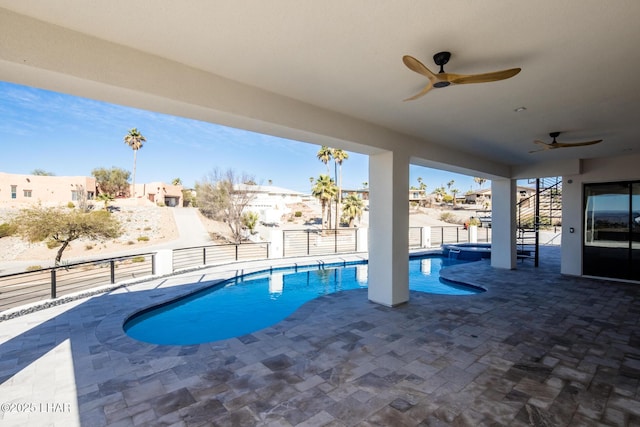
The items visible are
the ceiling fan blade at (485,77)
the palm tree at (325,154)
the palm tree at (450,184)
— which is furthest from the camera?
the palm tree at (450,184)

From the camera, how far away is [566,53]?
7.40ft

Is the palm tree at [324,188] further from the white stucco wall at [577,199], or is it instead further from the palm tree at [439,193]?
the palm tree at [439,193]

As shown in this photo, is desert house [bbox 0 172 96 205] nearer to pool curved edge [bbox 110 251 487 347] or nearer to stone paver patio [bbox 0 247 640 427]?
pool curved edge [bbox 110 251 487 347]

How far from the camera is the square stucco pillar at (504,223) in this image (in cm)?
724

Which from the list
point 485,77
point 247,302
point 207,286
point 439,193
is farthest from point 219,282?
point 439,193

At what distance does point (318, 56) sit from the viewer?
91.4 inches

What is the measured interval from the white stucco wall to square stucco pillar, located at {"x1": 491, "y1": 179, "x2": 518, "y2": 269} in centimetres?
101

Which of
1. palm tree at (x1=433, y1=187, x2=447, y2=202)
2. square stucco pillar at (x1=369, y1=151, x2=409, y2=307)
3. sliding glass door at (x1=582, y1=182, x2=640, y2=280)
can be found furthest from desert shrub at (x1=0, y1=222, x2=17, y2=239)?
palm tree at (x1=433, y1=187, x2=447, y2=202)

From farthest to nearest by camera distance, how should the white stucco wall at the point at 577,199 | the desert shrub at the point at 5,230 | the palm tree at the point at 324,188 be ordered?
1. the palm tree at the point at 324,188
2. the desert shrub at the point at 5,230
3. the white stucco wall at the point at 577,199

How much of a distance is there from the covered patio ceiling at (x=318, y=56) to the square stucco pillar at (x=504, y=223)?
3816 mm

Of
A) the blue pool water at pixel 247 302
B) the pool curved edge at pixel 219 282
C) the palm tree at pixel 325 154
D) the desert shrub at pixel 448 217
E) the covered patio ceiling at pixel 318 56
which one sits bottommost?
the blue pool water at pixel 247 302

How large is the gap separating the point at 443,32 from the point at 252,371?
3.18m

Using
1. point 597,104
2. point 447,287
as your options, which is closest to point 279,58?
point 597,104

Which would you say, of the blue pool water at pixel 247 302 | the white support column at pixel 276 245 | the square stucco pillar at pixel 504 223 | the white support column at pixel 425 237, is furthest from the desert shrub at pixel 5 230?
the square stucco pillar at pixel 504 223
